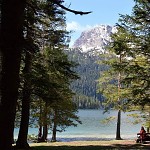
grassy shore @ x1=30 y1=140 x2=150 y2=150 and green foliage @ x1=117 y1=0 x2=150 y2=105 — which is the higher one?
green foliage @ x1=117 y1=0 x2=150 y2=105

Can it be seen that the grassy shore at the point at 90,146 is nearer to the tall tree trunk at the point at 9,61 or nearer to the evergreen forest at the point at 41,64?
the evergreen forest at the point at 41,64

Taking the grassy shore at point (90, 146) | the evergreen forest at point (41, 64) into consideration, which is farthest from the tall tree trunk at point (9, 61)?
the grassy shore at point (90, 146)

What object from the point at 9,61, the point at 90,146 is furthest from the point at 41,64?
the point at 9,61

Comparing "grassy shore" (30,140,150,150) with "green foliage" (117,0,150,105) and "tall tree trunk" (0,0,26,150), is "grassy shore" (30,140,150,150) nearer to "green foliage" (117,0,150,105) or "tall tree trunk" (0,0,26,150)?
"green foliage" (117,0,150,105)

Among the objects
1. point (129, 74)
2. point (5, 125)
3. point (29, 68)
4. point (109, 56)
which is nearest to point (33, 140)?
point (109, 56)

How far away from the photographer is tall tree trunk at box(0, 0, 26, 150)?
12.2 ft

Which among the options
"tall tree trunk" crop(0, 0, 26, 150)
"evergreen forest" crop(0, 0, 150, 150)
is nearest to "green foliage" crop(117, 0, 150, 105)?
"evergreen forest" crop(0, 0, 150, 150)

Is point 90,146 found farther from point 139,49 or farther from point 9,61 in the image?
point 9,61

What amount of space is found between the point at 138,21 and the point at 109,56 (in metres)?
13.6

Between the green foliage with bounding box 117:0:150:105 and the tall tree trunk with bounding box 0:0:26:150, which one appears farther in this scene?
the green foliage with bounding box 117:0:150:105

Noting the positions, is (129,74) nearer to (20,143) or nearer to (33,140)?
(20,143)

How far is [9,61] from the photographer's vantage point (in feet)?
12.5

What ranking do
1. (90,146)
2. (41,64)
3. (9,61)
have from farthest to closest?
1. (90,146)
2. (41,64)
3. (9,61)

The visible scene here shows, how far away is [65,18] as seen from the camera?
20000mm
